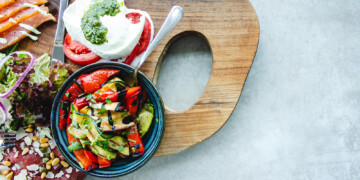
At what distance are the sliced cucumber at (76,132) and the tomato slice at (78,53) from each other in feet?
1.81

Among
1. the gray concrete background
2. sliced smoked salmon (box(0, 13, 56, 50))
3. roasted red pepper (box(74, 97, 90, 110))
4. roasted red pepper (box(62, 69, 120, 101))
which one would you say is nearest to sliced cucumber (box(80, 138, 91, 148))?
roasted red pepper (box(74, 97, 90, 110))

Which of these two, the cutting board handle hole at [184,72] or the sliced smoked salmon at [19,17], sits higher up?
the sliced smoked salmon at [19,17]

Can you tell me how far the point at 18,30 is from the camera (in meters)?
2.50

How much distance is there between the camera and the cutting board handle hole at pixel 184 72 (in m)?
2.83

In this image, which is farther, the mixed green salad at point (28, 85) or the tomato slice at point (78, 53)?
the tomato slice at point (78, 53)

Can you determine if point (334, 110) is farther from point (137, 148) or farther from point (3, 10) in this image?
point (3, 10)

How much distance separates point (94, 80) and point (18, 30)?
0.90 metres

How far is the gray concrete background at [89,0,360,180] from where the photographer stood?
283 cm

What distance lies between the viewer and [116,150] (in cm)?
217

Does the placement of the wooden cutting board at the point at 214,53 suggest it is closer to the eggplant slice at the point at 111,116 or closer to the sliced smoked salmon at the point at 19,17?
the sliced smoked salmon at the point at 19,17

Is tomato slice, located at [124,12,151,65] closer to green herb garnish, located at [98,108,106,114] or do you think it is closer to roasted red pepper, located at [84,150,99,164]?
green herb garnish, located at [98,108,106,114]

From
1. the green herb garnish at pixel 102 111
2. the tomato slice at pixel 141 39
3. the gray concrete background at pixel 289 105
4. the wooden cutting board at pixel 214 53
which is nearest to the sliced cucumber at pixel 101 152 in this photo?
the green herb garnish at pixel 102 111

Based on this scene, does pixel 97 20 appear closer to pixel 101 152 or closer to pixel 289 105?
pixel 101 152

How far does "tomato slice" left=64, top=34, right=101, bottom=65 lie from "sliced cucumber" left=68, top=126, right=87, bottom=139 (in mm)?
551
